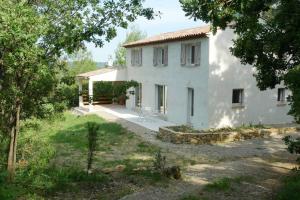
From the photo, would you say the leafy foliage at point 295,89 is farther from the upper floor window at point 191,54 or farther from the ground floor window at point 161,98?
the ground floor window at point 161,98

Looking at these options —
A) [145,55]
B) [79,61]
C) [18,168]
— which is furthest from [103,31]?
[79,61]

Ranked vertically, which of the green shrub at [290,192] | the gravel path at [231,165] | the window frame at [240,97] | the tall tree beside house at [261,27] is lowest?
the gravel path at [231,165]

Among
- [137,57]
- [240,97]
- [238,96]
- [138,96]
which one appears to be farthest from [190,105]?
[137,57]

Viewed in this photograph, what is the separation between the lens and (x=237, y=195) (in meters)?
10.2

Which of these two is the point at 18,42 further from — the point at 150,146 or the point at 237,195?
the point at 150,146

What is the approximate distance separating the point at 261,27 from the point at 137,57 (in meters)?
20.9

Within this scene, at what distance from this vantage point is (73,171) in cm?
1158

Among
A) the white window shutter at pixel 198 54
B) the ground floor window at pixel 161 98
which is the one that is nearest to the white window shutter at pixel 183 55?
the white window shutter at pixel 198 54

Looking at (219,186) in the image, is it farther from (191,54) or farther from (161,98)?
(161,98)

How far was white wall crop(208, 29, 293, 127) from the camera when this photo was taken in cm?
2138

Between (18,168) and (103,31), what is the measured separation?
4456mm

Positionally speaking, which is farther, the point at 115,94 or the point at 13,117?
the point at 115,94

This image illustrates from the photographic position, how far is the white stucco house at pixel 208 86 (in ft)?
70.2

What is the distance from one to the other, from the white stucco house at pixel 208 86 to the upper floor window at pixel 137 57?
3270 mm
